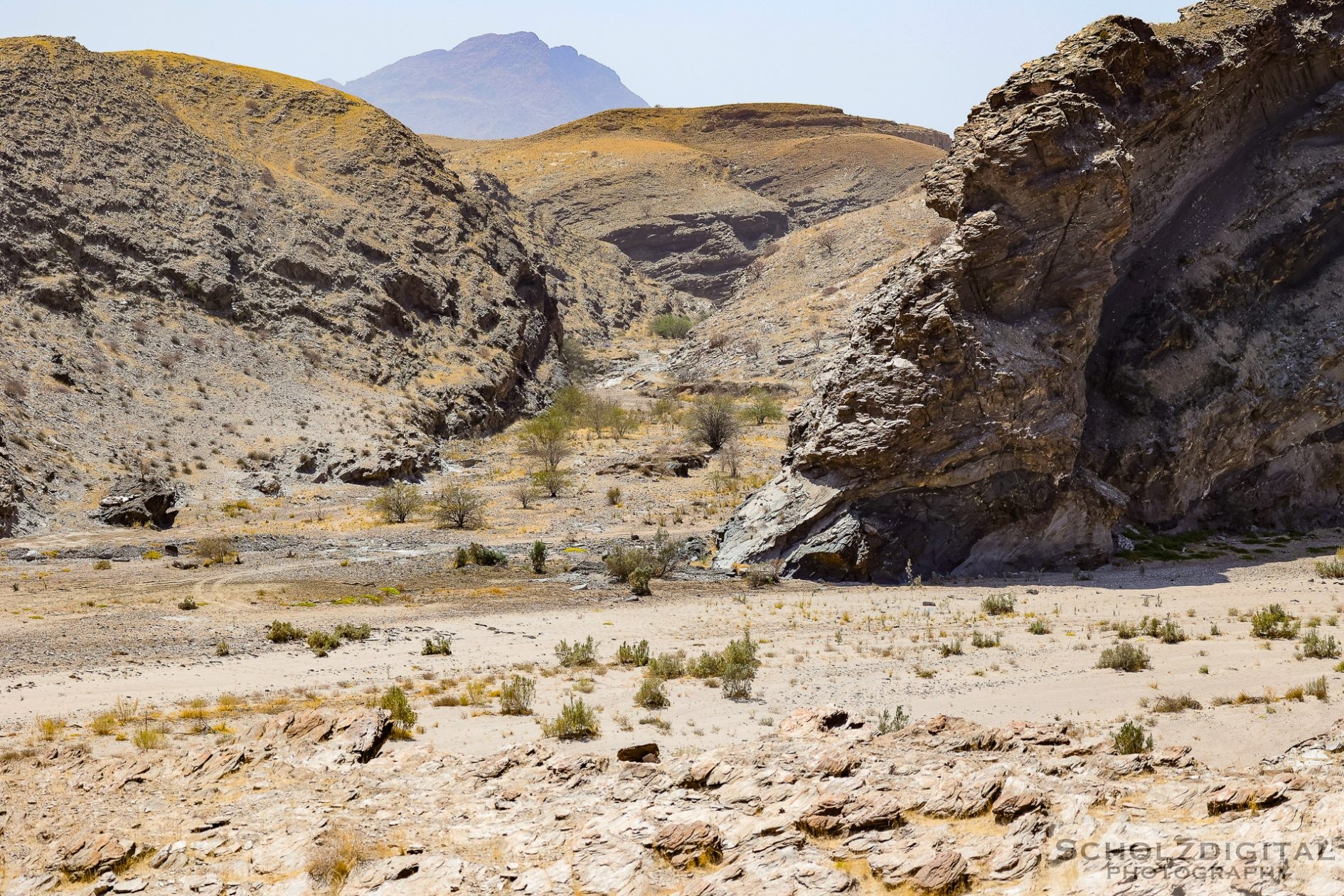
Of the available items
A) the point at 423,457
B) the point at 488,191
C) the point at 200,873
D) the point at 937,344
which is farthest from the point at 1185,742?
the point at 488,191

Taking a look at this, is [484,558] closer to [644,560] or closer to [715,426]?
[644,560]

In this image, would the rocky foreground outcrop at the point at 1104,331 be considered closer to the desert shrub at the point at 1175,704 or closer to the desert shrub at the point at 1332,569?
the desert shrub at the point at 1332,569

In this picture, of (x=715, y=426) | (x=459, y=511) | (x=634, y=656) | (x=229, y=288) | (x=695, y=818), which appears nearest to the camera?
(x=695, y=818)

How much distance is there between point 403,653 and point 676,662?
3.58 meters

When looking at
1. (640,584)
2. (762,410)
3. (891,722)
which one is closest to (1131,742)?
(891,722)

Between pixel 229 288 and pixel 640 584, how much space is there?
2883 centimetres

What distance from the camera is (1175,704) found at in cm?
894

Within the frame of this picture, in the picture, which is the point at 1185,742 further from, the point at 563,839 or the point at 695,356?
the point at 695,356

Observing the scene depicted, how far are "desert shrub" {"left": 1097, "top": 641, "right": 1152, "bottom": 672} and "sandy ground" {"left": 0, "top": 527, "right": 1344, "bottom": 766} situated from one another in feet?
0.45

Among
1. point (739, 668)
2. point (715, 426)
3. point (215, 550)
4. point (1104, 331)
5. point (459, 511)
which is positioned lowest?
point (739, 668)

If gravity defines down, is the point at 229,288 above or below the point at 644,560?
above

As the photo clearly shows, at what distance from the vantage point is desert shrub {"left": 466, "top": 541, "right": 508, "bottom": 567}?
19.5 meters

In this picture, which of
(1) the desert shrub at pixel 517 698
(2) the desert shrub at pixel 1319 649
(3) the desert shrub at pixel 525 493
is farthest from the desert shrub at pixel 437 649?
(3) the desert shrub at pixel 525 493

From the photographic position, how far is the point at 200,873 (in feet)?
20.0
